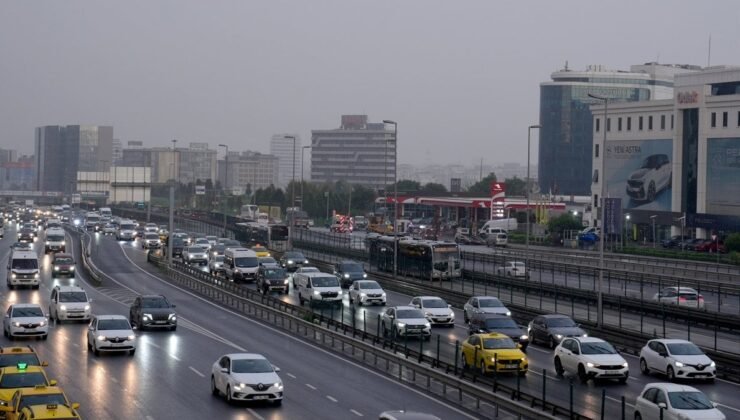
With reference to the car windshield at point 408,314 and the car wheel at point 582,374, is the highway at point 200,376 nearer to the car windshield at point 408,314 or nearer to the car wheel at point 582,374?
the car windshield at point 408,314

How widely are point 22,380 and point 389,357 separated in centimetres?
1143

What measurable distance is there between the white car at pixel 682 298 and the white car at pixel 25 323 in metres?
26.4

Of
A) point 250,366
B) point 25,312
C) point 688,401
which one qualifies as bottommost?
point 25,312

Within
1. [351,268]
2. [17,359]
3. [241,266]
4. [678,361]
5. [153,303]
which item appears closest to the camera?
[17,359]

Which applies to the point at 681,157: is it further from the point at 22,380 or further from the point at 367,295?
the point at 22,380

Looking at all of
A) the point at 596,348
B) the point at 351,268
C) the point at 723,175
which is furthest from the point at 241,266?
the point at 723,175

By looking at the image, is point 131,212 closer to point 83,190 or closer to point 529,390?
point 83,190

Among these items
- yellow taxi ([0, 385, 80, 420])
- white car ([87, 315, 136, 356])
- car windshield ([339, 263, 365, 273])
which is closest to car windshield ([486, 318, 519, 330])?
white car ([87, 315, 136, 356])

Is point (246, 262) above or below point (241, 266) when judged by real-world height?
above

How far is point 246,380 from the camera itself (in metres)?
25.4

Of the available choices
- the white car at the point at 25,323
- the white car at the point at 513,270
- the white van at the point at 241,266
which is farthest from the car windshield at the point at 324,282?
the white car at the point at 25,323

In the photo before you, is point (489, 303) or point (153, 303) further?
point (489, 303)

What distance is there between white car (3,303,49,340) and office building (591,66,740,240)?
6293 cm

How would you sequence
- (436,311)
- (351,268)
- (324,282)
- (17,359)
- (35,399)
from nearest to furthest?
(35,399) < (17,359) < (436,311) < (324,282) < (351,268)
